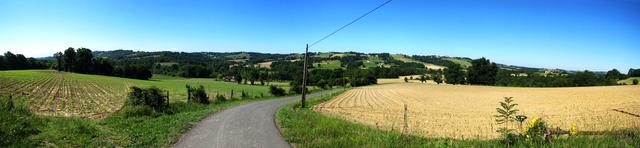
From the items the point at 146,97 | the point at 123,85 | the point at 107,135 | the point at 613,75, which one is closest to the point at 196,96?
the point at 146,97

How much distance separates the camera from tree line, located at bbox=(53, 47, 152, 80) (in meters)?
129

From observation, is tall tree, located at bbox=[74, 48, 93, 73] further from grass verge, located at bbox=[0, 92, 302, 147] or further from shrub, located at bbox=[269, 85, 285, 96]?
grass verge, located at bbox=[0, 92, 302, 147]

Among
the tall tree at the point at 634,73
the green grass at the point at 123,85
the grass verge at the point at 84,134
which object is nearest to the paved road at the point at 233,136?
the grass verge at the point at 84,134

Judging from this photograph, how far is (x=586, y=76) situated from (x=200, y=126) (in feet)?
404

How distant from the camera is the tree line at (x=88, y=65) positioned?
129375 mm

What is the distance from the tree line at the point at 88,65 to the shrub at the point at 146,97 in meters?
114

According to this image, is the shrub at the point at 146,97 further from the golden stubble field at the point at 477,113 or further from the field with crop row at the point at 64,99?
the golden stubble field at the point at 477,113

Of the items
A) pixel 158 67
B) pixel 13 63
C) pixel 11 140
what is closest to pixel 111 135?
pixel 11 140

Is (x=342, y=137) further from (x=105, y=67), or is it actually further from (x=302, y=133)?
(x=105, y=67)

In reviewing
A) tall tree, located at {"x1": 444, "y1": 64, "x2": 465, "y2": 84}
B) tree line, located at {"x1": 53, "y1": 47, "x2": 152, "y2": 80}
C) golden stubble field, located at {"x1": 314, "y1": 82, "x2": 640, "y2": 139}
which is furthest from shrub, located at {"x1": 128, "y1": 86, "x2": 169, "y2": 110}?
tall tree, located at {"x1": 444, "y1": 64, "x2": 465, "y2": 84}

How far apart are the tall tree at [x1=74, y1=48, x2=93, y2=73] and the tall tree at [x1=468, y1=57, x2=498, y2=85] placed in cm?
11263

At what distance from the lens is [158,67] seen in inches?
7239

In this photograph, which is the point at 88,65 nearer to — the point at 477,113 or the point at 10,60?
the point at 10,60

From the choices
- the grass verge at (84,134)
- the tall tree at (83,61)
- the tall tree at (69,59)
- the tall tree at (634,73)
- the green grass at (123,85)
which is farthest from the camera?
the tall tree at (83,61)
